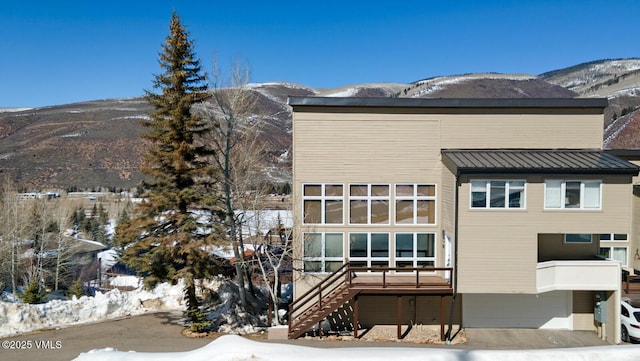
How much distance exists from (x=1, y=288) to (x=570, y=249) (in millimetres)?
30717

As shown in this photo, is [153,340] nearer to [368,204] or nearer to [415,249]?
[368,204]

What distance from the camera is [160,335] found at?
13.6 meters

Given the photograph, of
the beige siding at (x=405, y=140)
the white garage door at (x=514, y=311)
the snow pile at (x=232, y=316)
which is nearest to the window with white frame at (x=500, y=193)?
the beige siding at (x=405, y=140)

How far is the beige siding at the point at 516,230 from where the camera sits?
12891 mm

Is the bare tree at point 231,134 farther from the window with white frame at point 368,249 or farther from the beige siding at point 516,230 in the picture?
the beige siding at point 516,230

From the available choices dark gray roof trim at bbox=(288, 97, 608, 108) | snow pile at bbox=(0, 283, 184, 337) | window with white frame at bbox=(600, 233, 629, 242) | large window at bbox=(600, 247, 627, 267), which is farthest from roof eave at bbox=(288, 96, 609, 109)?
snow pile at bbox=(0, 283, 184, 337)

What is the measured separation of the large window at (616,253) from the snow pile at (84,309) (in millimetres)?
17116

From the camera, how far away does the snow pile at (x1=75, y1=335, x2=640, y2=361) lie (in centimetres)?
515

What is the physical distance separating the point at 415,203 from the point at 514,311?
5174 mm

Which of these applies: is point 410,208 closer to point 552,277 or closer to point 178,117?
point 552,277

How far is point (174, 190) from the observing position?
1355cm

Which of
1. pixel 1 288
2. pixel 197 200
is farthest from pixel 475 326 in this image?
pixel 1 288

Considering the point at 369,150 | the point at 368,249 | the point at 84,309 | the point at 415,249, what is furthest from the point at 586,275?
the point at 84,309

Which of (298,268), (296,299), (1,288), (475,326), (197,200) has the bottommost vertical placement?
(1,288)
